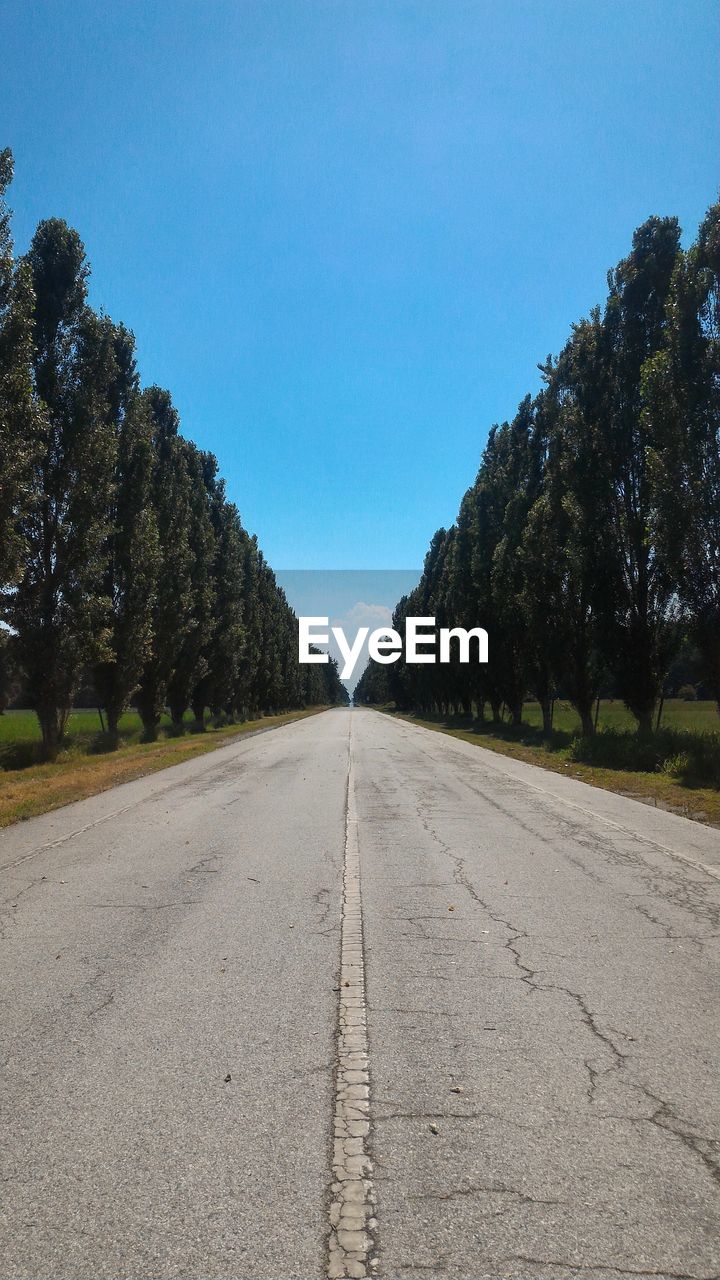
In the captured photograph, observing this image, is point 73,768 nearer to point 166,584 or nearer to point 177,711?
point 166,584

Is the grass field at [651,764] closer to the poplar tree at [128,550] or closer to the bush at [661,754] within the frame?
the bush at [661,754]

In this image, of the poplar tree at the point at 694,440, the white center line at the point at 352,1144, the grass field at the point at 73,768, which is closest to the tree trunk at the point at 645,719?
the poplar tree at the point at 694,440

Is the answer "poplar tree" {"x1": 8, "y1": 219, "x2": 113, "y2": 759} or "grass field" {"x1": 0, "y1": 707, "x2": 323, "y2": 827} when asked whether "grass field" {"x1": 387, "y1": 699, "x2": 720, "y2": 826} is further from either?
"poplar tree" {"x1": 8, "y1": 219, "x2": 113, "y2": 759}

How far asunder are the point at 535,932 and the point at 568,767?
15178 mm

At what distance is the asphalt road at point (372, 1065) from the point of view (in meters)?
2.78

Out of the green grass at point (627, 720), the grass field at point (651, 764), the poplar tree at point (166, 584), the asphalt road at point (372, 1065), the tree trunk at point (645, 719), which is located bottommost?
the asphalt road at point (372, 1065)

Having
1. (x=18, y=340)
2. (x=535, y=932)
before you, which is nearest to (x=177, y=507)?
(x=18, y=340)

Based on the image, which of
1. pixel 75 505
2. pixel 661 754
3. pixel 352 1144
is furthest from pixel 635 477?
pixel 352 1144

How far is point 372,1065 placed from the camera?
4043mm

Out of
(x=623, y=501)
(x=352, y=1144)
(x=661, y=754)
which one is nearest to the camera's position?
(x=352, y=1144)

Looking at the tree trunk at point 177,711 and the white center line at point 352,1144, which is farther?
the tree trunk at point 177,711

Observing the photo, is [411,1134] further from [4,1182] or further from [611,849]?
[611,849]

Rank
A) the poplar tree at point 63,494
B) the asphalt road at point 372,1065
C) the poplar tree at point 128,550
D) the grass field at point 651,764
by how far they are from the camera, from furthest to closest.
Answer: the poplar tree at point 128,550
the poplar tree at point 63,494
the grass field at point 651,764
the asphalt road at point 372,1065

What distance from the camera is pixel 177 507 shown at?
121ft
